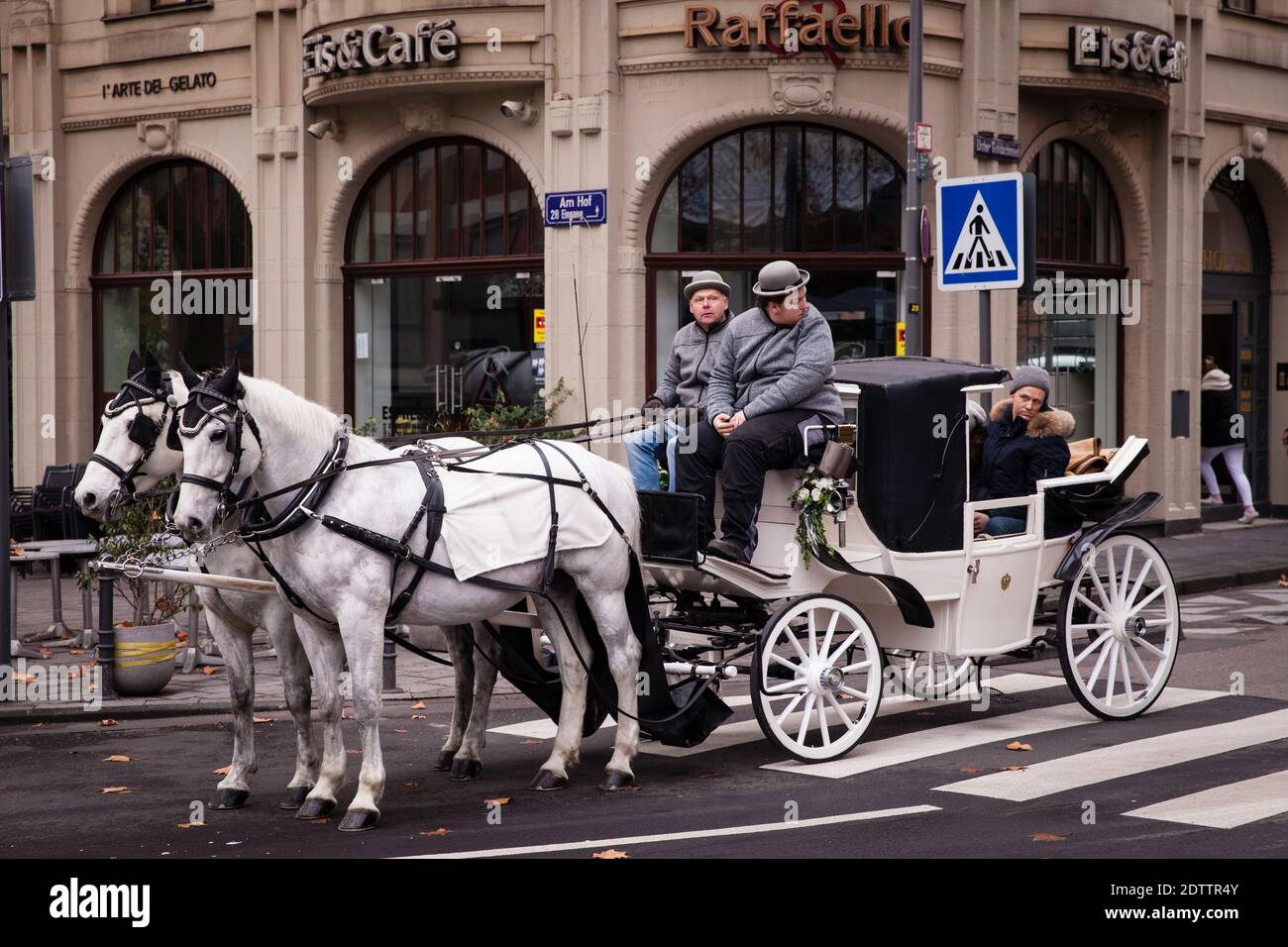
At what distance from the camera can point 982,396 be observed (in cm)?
1516

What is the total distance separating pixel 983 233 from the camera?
11547mm

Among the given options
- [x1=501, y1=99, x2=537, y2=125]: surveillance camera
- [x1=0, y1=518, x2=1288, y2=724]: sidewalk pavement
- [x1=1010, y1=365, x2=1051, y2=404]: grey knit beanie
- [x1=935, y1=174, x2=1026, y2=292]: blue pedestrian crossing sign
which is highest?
[x1=501, y1=99, x2=537, y2=125]: surveillance camera

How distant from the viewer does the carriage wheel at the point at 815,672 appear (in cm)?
790

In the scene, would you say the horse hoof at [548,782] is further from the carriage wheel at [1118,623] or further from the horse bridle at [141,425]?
the carriage wheel at [1118,623]

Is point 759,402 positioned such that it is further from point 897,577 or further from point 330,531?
point 330,531

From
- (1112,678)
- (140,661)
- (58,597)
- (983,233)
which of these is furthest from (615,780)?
(58,597)

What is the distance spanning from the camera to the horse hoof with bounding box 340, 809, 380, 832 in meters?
6.80

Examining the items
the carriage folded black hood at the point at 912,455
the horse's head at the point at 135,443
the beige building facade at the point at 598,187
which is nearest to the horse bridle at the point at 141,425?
the horse's head at the point at 135,443

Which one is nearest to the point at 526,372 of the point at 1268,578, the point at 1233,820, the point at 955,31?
the point at 955,31

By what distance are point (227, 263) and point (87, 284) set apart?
2.36 m

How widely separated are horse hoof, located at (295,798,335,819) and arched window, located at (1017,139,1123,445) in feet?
43.9

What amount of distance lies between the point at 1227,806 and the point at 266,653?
293 inches

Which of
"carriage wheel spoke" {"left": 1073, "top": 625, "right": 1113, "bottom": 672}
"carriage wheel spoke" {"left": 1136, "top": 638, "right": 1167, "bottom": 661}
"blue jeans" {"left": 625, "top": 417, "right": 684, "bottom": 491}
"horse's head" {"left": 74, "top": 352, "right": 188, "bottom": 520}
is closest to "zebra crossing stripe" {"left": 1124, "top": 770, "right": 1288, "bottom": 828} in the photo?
"carriage wheel spoke" {"left": 1073, "top": 625, "right": 1113, "bottom": 672}

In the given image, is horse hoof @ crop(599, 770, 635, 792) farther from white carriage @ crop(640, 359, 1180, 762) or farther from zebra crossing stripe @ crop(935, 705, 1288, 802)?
zebra crossing stripe @ crop(935, 705, 1288, 802)
